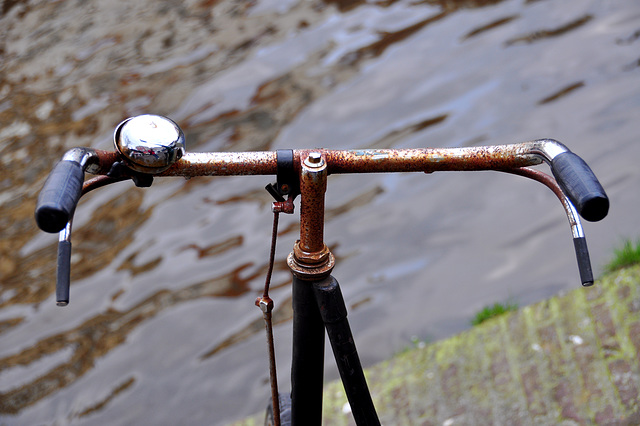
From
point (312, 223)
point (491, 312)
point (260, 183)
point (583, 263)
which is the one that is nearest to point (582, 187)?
point (583, 263)

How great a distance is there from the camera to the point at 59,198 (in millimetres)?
1006

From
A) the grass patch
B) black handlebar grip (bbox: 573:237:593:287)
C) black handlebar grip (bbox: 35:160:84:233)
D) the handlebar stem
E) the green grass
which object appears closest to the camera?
black handlebar grip (bbox: 35:160:84:233)

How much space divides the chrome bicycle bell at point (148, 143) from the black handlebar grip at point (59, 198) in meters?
0.10

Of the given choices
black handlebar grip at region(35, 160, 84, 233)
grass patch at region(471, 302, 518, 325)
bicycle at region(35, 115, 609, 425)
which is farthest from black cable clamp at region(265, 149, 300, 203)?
grass patch at region(471, 302, 518, 325)

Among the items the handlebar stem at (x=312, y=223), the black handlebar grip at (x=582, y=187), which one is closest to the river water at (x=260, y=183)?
the handlebar stem at (x=312, y=223)

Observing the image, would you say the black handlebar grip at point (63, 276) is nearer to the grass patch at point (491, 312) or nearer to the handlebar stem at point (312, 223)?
the handlebar stem at point (312, 223)

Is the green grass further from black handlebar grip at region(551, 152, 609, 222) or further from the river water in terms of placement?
black handlebar grip at region(551, 152, 609, 222)

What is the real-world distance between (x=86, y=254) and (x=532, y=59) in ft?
12.4

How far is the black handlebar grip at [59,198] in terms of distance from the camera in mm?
988

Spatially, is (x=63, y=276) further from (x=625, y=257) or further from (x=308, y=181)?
(x=625, y=257)

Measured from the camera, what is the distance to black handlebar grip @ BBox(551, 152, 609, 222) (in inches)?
40.1

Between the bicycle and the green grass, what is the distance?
6.85 feet

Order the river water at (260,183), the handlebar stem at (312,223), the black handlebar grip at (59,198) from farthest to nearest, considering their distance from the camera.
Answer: the river water at (260,183) → the handlebar stem at (312,223) → the black handlebar grip at (59,198)

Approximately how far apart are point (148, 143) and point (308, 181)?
296 mm
